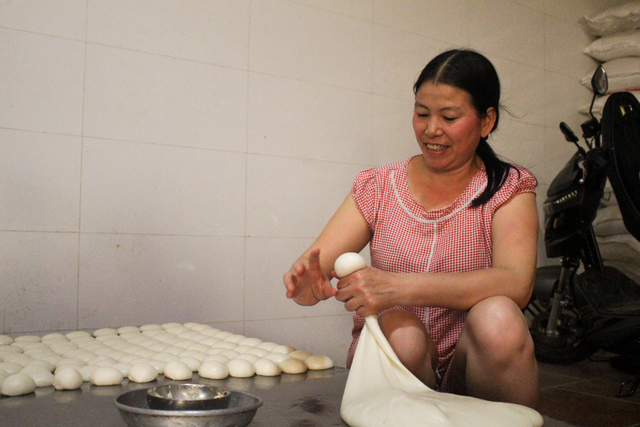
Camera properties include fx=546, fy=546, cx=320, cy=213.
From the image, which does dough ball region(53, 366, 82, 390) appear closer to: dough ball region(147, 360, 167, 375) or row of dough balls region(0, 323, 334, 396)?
row of dough balls region(0, 323, 334, 396)

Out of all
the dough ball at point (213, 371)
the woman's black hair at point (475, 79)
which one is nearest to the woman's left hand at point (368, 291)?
the woman's black hair at point (475, 79)

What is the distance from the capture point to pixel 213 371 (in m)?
1.48

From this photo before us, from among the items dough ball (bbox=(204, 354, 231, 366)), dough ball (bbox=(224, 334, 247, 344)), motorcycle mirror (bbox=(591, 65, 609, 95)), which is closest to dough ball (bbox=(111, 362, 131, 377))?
dough ball (bbox=(204, 354, 231, 366))

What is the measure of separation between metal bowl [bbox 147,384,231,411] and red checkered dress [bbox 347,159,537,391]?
54 cm

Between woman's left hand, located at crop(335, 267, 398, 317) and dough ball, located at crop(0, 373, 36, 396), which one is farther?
dough ball, located at crop(0, 373, 36, 396)

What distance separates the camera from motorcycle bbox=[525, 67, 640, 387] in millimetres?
2160

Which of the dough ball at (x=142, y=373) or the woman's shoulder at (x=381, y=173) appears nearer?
the dough ball at (x=142, y=373)

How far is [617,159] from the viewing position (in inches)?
87.7

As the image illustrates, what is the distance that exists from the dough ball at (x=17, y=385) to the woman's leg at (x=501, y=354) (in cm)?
104

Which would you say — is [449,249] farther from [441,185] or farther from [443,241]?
[441,185]

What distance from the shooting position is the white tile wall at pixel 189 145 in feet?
6.95

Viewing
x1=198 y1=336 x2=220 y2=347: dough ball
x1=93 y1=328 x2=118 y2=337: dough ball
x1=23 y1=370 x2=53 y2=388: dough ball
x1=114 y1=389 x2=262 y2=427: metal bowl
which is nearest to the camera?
x1=114 y1=389 x2=262 y2=427: metal bowl

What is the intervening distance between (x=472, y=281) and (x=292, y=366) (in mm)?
623

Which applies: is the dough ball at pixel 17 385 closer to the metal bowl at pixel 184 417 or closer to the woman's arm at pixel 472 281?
the metal bowl at pixel 184 417
